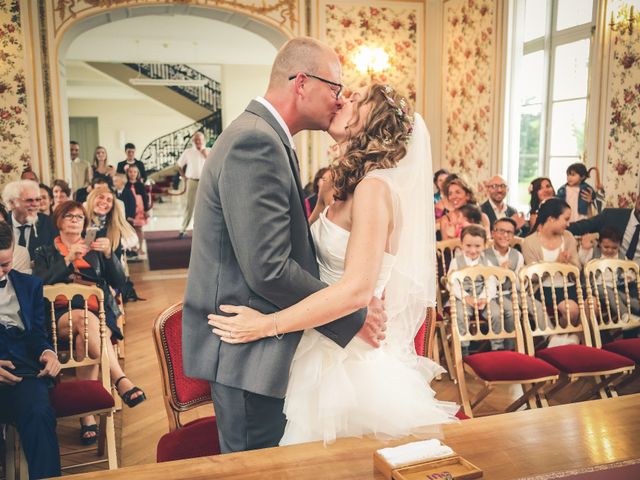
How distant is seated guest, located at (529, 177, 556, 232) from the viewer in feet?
20.0

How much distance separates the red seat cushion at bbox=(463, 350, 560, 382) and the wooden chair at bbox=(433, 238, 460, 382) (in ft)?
3.17

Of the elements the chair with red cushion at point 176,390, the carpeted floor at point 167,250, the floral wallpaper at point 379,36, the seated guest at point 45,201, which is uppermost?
the floral wallpaper at point 379,36

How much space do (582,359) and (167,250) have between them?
7669 millimetres

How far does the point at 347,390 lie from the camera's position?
1.66 meters

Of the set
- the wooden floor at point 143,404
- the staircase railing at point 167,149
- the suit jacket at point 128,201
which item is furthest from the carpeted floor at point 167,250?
the staircase railing at point 167,149

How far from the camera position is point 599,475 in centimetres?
142

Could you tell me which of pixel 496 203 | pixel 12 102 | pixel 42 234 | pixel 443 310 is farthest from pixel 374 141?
pixel 12 102

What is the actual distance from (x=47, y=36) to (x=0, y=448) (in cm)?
532

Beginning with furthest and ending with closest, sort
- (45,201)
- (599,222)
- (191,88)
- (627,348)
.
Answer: (191,88), (45,201), (599,222), (627,348)

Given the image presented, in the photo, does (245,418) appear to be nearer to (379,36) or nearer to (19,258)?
(19,258)

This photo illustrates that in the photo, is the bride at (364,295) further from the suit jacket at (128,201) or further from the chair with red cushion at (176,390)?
the suit jacket at (128,201)

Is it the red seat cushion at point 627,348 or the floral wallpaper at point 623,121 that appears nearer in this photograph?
the red seat cushion at point 627,348

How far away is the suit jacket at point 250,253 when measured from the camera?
147cm

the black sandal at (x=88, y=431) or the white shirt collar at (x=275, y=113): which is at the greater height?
the white shirt collar at (x=275, y=113)
